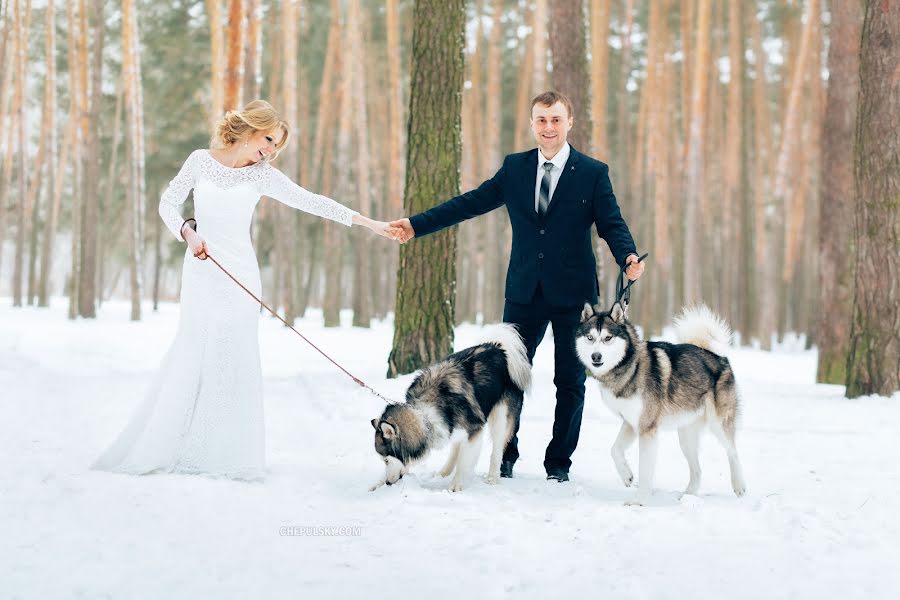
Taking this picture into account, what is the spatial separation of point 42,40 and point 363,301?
17.5m

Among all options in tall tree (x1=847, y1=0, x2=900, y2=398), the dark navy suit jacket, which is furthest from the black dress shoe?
tall tree (x1=847, y1=0, x2=900, y2=398)

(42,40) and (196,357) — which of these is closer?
(196,357)

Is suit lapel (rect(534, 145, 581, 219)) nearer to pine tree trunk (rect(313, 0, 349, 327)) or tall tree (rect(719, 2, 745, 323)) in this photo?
pine tree trunk (rect(313, 0, 349, 327))

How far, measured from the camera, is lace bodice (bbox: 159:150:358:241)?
5.02 m

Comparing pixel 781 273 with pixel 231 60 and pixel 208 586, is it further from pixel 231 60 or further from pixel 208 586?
pixel 208 586

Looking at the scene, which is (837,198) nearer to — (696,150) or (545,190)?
(696,150)

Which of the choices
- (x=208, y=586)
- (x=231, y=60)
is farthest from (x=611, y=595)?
(x=231, y=60)

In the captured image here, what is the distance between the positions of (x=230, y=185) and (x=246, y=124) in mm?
392

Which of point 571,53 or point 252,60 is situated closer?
point 571,53

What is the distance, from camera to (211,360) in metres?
5.07

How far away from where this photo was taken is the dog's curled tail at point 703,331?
5.19m

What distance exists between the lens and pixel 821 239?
37.2 feet

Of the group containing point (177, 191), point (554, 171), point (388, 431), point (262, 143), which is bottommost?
point (388, 431)
